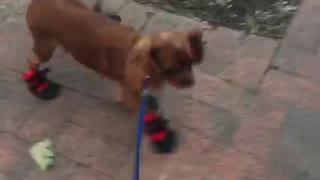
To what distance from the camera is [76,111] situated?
3.13 metres

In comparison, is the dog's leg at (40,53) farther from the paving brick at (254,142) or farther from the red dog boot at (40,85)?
the paving brick at (254,142)

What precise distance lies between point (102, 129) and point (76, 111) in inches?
6.9

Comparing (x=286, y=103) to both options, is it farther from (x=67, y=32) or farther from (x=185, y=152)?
(x=67, y=32)

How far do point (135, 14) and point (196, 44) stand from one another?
0.97 meters

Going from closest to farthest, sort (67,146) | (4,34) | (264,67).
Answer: (67,146) → (264,67) → (4,34)

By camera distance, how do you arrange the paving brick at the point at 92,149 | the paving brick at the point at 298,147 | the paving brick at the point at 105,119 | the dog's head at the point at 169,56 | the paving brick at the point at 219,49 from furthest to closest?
the paving brick at the point at 219,49 → the paving brick at the point at 105,119 → the paving brick at the point at 92,149 → the paving brick at the point at 298,147 → the dog's head at the point at 169,56

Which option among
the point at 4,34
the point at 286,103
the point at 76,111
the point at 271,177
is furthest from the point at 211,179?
the point at 4,34

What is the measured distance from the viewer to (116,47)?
280cm

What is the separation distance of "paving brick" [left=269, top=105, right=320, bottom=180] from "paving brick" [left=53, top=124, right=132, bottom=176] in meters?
0.66

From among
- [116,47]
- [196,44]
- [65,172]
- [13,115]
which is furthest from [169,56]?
[13,115]

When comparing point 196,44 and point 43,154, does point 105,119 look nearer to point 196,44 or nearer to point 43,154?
point 43,154

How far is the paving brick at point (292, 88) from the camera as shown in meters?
Result: 3.04

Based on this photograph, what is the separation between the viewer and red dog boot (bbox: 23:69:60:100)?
315 cm

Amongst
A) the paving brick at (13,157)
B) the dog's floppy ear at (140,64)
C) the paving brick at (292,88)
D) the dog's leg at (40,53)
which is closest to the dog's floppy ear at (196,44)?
the dog's floppy ear at (140,64)
